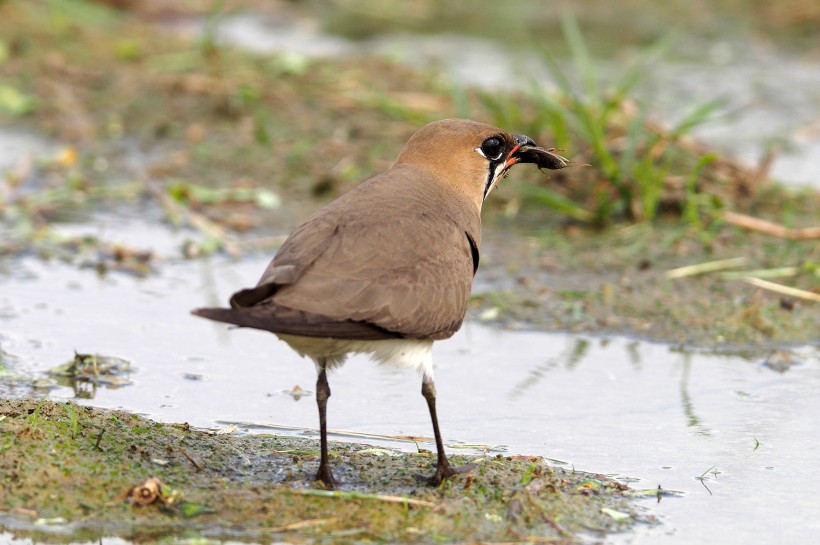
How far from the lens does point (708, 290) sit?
6.67 meters

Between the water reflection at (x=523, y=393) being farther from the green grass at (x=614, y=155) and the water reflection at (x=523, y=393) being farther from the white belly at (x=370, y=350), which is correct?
the green grass at (x=614, y=155)

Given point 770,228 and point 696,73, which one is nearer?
point 770,228

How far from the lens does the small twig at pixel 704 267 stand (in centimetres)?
682

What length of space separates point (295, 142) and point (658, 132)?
256cm

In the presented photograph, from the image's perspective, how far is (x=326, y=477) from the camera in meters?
4.17

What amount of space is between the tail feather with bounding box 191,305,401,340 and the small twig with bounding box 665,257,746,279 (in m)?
3.20

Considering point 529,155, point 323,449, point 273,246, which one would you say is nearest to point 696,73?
point 273,246

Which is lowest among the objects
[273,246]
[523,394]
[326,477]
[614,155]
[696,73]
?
[326,477]

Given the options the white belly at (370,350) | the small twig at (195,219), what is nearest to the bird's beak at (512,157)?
the white belly at (370,350)

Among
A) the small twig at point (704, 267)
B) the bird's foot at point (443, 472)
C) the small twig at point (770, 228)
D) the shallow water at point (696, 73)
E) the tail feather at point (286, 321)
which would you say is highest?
the shallow water at point (696, 73)

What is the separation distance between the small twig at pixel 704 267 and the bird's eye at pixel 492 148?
1986 mm

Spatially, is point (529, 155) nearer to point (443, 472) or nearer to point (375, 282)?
point (375, 282)

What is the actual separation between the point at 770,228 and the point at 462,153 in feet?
9.43

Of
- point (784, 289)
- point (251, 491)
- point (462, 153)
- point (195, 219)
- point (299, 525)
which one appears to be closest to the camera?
point (299, 525)
